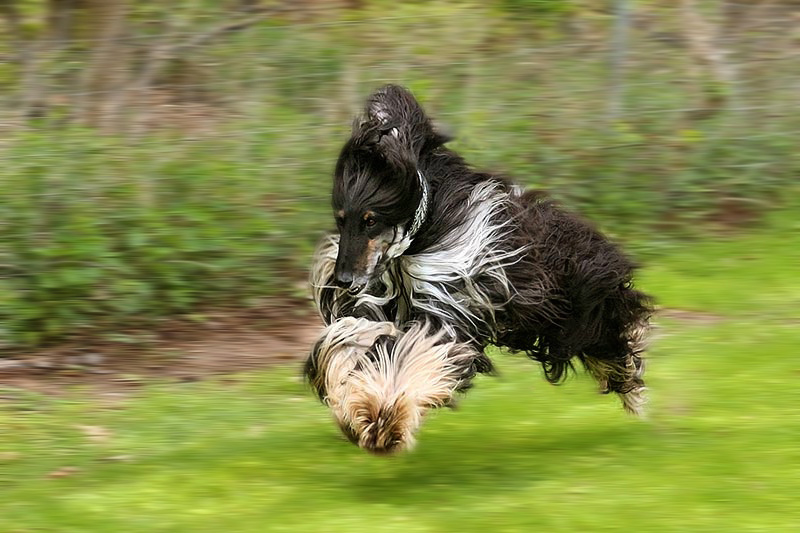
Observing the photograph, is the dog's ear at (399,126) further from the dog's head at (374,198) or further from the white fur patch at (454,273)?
the white fur patch at (454,273)

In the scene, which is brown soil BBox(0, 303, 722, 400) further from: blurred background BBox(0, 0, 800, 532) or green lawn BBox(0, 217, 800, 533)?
green lawn BBox(0, 217, 800, 533)

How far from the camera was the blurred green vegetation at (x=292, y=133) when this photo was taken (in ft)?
24.6

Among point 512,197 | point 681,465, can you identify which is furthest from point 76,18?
point 681,465

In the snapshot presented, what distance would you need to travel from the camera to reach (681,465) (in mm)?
5176

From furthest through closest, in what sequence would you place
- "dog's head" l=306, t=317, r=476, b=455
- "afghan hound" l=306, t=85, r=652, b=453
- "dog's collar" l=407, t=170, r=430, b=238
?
"dog's collar" l=407, t=170, r=430, b=238 < "afghan hound" l=306, t=85, r=652, b=453 < "dog's head" l=306, t=317, r=476, b=455

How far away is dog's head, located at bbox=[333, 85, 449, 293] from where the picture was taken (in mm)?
4715

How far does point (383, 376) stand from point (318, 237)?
380cm

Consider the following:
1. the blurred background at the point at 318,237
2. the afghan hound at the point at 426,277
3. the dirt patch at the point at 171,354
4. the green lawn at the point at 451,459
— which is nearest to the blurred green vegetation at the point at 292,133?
the blurred background at the point at 318,237

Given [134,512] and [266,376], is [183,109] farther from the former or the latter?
[134,512]

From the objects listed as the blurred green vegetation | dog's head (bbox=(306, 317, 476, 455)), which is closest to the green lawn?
dog's head (bbox=(306, 317, 476, 455))

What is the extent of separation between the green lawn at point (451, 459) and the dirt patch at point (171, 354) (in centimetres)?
23

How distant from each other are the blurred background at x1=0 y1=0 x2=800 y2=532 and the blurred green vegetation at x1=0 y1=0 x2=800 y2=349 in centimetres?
2

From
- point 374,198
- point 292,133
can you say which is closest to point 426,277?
point 374,198

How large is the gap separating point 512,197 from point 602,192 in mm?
4173
